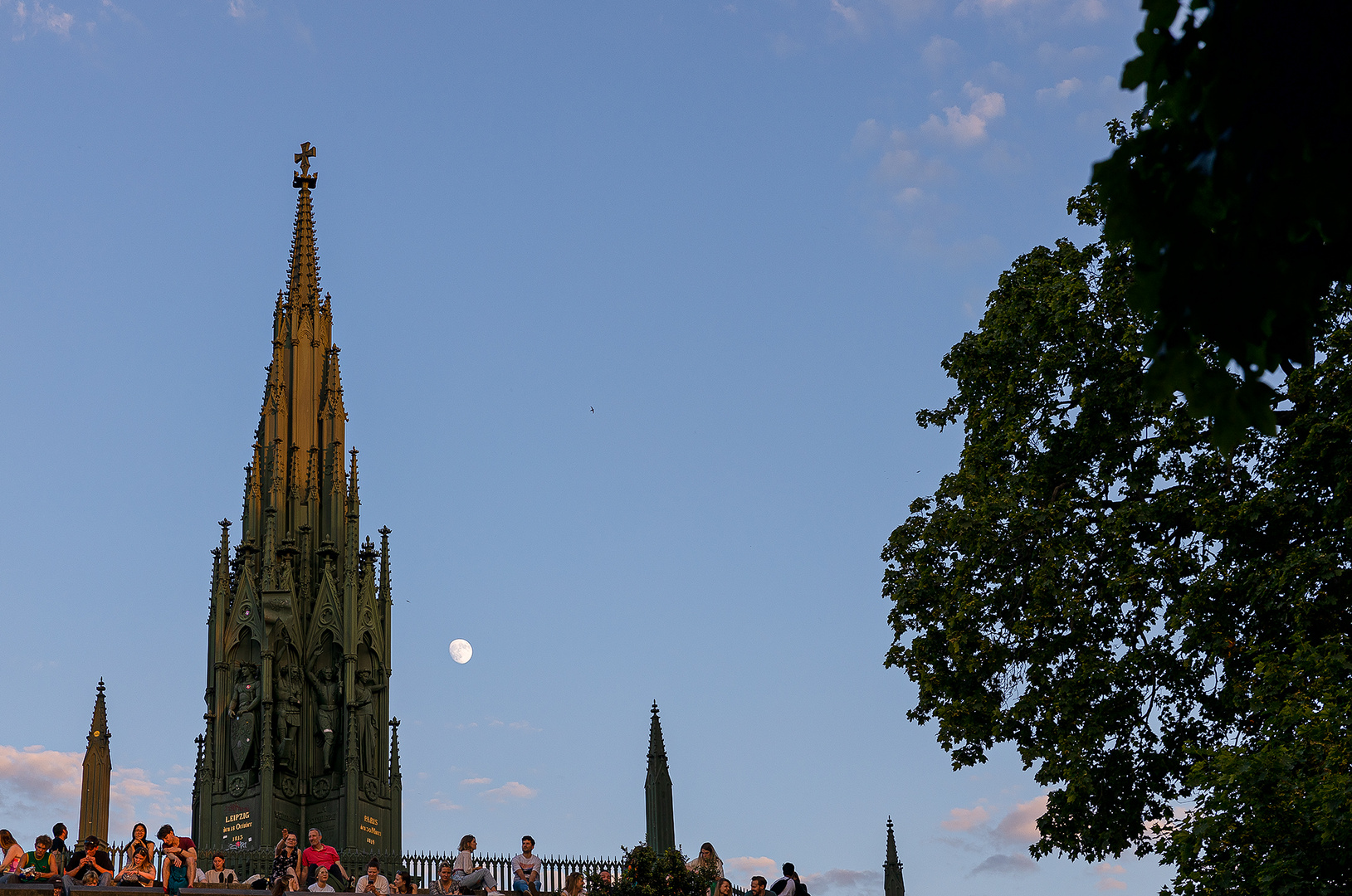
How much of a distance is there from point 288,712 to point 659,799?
934 centimetres

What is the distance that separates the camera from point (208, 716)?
36656 millimetres

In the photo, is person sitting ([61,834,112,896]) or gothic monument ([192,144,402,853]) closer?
person sitting ([61,834,112,896])

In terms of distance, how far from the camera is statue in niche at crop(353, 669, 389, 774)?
119ft

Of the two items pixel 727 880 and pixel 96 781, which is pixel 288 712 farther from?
pixel 727 880

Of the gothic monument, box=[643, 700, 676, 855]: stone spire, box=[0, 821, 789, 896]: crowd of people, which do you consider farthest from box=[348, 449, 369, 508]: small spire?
box=[0, 821, 789, 896]: crowd of people

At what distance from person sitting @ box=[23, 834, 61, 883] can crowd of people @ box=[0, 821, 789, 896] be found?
10 millimetres

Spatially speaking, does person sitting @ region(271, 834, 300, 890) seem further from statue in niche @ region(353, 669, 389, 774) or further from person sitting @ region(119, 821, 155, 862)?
statue in niche @ region(353, 669, 389, 774)

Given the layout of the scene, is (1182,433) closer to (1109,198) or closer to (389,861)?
→ (1109,198)

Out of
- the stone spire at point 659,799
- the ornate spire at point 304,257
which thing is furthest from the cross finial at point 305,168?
the stone spire at point 659,799

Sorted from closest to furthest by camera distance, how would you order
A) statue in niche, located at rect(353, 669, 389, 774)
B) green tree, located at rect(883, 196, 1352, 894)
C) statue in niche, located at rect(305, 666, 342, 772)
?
green tree, located at rect(883, 196, 1352, 894) < statue in niche, located at rect(305, 666, 342, 772) < statue in niche, located at rect(353, 669, 389, 774)

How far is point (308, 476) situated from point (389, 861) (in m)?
10.0

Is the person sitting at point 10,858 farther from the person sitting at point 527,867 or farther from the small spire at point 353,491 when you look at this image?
the small spire at point 353,491

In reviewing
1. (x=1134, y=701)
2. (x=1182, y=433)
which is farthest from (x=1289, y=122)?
(x=1134, y=701)

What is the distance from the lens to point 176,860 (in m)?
19.9
